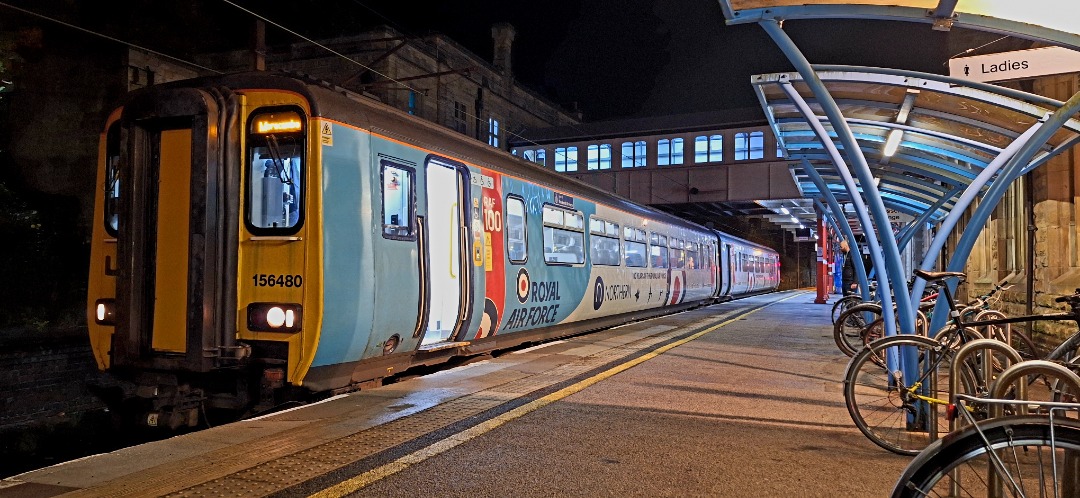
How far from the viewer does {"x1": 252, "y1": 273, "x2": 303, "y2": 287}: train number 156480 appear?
5.54m

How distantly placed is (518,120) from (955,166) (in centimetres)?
3504

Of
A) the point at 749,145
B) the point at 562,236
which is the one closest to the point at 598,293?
the point at 562,236

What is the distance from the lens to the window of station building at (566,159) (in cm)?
3350

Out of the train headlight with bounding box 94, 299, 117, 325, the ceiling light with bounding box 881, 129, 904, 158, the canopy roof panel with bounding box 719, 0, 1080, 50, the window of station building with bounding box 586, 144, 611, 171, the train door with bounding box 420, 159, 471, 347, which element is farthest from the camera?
the window of station building with bounding box 586, 144, 611, 171

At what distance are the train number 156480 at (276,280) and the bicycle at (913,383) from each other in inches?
160

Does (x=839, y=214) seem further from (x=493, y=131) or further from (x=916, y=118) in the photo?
(x=493, y=131)

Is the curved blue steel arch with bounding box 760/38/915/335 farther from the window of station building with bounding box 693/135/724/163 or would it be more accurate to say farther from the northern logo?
the window of station building with bounding box 693/135/724/163

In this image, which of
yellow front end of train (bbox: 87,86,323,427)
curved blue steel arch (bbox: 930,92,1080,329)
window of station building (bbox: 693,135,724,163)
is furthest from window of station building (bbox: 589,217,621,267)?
window of station building (bbox: 693,135,724,163)

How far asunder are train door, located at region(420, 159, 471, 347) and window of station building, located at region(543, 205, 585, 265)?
2506mm

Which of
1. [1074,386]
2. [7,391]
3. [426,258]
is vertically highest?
[426,258]

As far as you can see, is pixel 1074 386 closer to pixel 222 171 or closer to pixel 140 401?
pixel 222 171

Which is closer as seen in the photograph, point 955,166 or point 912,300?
point 912,300

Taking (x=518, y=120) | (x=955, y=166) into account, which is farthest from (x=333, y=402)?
(x=518, y=120)

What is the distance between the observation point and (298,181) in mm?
5688
